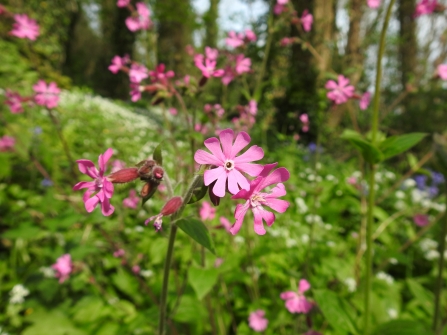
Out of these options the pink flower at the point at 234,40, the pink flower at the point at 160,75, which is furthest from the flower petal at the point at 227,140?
the pink flower at the point at 234,40

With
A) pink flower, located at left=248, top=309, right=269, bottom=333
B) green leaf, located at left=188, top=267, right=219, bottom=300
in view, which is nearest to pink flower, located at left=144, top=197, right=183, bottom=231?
green leaf, located at left=188, top=267, right=219, bottom=300

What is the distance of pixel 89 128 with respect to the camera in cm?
532

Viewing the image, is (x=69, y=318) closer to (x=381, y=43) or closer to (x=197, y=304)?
(x=197, y=304)

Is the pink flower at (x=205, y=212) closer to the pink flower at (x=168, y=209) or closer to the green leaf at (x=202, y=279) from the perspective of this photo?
the green leaf at (x=202, y=279)

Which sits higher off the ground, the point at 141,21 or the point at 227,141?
the point at 141,21

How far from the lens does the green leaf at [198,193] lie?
0.76 meters

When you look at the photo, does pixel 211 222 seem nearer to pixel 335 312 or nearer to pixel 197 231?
pixel 335 312

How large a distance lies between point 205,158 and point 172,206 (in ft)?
0.52

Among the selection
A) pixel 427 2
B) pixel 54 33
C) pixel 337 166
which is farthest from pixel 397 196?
pixel 54 33

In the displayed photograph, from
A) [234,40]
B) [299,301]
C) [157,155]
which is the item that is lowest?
[299,301]

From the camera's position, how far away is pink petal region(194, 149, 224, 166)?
0.71 m

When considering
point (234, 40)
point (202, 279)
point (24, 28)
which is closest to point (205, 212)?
point (202, 279)

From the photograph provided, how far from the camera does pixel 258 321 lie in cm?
170

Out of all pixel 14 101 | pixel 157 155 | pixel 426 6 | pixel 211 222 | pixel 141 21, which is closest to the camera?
pixel 157 155
